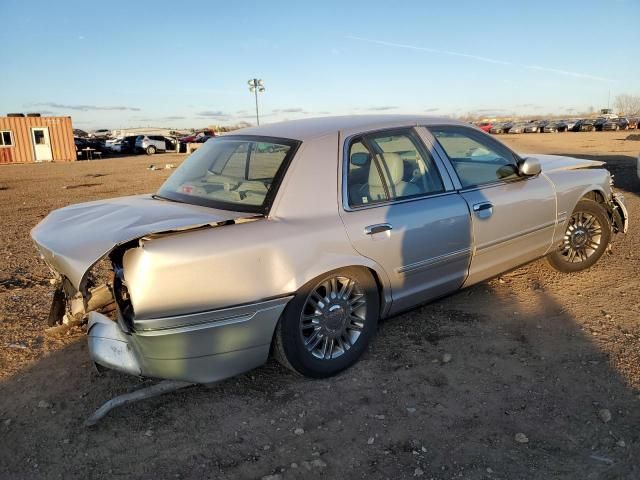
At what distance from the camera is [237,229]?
2.80m

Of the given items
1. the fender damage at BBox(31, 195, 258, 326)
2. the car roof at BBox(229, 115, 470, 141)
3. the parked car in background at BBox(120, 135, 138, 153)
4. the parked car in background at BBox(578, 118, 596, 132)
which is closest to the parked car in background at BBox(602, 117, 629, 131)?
the parked car in background at BBox(578, 118, 596, 132)

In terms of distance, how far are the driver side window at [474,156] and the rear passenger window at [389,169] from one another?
24 centimetres

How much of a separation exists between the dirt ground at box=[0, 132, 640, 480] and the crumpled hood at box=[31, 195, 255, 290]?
0.84m

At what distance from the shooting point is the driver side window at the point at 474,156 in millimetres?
3916

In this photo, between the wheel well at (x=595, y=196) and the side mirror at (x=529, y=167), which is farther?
the wheel well at (x=595, y=196)

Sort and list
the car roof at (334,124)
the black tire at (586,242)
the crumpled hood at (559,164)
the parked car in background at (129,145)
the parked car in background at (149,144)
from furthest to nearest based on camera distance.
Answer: the parked car in background at (129,145) < the parked car in background at (149,144) < the black tire at (586,242) < the crumpled hood at (559,164) < the car roof at (334,124)

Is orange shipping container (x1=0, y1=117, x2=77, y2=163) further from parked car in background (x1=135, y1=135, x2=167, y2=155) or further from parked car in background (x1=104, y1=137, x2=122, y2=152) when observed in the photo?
parked car in background (x1=104, y1=137, x2=122, y2=152)

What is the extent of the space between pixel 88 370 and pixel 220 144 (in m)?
1.80

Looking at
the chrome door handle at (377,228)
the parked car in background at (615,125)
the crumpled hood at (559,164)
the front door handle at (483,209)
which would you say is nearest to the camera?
the chrome door handle at (377,228)

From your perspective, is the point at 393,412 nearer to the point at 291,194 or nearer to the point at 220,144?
the point at 291,194

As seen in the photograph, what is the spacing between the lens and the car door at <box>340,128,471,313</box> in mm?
3252

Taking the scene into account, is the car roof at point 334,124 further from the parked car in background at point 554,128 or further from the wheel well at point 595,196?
the parked car in background at point 554,128

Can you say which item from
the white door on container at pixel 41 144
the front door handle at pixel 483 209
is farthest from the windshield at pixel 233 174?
the white door on container at pixel 41 144

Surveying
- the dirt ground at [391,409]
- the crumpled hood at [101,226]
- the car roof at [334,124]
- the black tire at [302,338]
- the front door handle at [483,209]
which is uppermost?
the car roof at [334,124]
